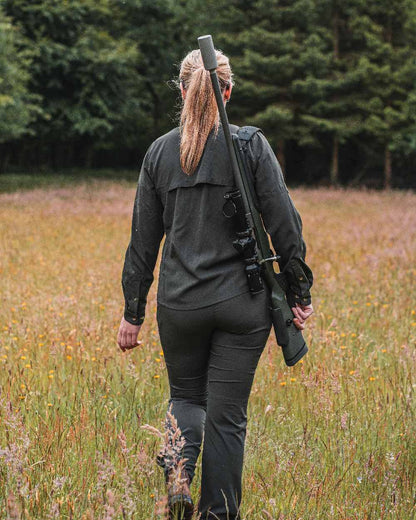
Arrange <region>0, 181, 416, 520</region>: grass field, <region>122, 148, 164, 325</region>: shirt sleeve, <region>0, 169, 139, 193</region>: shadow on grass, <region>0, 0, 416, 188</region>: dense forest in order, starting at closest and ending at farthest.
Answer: <region>0, 181, 416, 520</region>: grass field
<region>122, 148, 164, 325</region>: shirt sleeve
<region>0, 169, 139, 193</region>: shadow on grass
<region>0, 0, 416, 188</region>: dense forest

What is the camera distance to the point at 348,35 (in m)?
32.1

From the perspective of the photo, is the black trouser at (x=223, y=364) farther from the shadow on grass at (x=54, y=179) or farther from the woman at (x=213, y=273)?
the shadow on grass at (x=54, y=179)

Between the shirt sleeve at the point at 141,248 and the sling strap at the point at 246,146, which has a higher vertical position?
the sling strap at the point at 246,146

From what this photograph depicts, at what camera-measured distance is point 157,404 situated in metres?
3.96

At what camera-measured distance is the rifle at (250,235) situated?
2.54 meters

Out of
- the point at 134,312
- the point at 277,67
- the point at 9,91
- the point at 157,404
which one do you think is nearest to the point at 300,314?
the point at 134,312

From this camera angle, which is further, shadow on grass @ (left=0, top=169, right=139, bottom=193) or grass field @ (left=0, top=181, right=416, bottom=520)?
shadow on grass @ (left=0, top=169, right=139, bottom=193)

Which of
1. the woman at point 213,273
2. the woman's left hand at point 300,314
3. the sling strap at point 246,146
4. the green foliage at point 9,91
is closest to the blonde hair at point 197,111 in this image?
the woman at point 213,273

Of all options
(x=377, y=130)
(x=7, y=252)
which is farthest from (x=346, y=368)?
(x=377, y=130)

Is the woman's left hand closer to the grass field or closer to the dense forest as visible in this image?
the grass field

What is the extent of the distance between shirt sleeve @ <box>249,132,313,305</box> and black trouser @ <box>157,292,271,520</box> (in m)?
0.18

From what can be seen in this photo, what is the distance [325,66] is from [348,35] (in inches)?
118

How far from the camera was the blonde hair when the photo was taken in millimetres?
2597

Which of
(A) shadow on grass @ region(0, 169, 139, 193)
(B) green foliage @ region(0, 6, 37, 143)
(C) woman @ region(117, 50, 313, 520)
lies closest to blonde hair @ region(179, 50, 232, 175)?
(C) woman @ region(117, 50, 313, 520)
